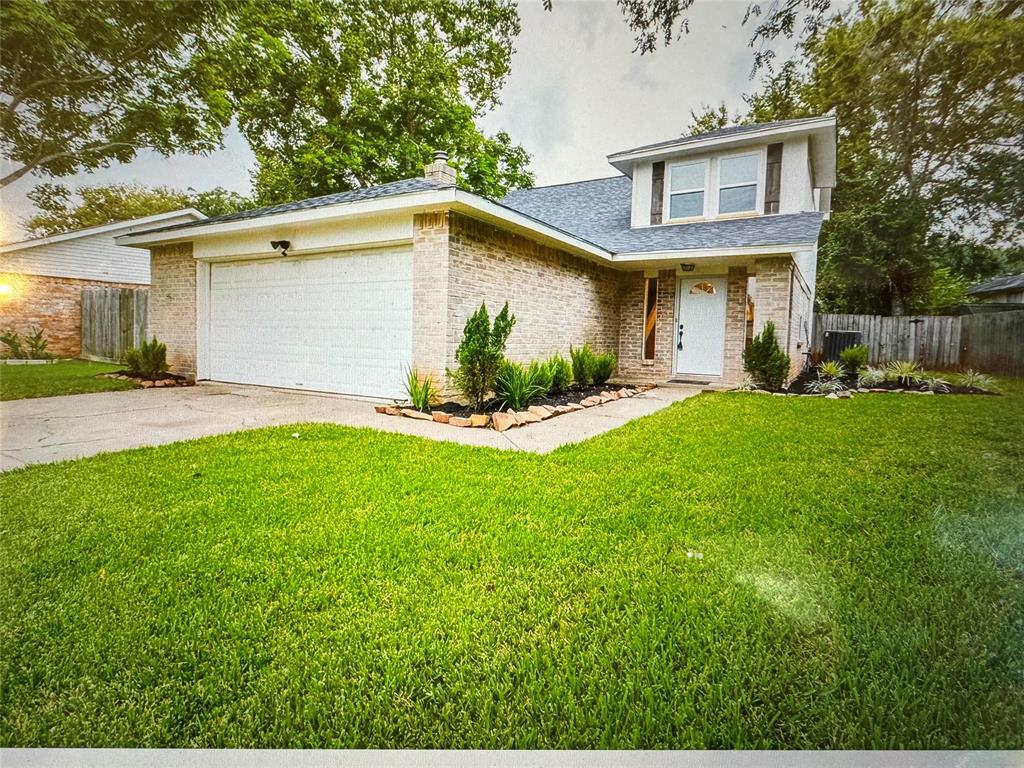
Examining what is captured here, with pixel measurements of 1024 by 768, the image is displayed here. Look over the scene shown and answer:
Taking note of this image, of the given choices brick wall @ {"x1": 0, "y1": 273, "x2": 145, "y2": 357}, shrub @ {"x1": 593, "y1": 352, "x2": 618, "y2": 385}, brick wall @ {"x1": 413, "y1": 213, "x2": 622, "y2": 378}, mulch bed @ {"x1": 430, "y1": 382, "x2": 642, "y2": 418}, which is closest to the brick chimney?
brick wall @ {"x1": 413, "y1": 213, "x2": 622, "y2": 378}

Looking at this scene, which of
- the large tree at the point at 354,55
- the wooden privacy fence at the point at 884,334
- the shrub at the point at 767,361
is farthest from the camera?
the shrub at the point at 767,361

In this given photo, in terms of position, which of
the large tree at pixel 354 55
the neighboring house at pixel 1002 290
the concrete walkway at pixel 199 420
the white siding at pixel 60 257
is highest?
the large tree at pixel 354 55

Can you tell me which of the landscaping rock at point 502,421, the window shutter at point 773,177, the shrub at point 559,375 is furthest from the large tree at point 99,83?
the window shutter at point 773,177

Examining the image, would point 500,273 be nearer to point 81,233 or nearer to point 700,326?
point 700,326

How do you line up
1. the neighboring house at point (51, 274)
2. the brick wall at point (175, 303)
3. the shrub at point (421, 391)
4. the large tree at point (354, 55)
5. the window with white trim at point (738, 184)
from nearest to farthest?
the neighboring house at point (51, 274) < the large tree at point (354, 55) < the shrub at point (421, 391) < the brick wall at point (175, 303) < the window with white trim at point (738, 184)

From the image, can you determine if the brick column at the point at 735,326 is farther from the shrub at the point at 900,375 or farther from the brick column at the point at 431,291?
the brick column at the point at 431,291

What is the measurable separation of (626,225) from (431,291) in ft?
18.0

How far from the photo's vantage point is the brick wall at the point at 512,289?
536 centimetres

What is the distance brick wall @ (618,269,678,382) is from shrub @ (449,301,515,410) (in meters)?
4.43

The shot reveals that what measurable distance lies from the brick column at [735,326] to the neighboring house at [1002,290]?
7229 millimetres

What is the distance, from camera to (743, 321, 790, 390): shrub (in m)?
7.19

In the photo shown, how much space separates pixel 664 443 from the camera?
12.7 feet

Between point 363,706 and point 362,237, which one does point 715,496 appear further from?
point 362,237

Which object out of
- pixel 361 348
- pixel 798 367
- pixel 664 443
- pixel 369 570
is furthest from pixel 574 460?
pixel 798 367
